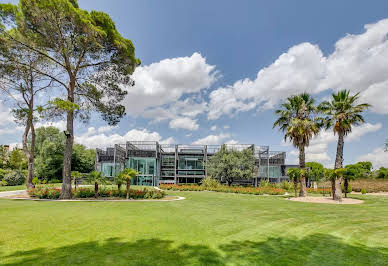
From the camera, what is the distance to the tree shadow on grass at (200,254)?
12.4ft

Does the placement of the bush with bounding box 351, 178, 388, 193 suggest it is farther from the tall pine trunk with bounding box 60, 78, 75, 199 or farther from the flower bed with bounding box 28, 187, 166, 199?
the tall pine trunk with bounding box 60, 78, 75, 199

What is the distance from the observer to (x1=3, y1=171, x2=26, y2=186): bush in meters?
25.2

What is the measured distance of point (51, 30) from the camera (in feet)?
47.1

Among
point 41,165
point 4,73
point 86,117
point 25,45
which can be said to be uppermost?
point 25,45

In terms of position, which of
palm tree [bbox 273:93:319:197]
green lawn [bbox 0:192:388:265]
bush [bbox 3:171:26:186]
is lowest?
bush [bbox 3:171:26:186]

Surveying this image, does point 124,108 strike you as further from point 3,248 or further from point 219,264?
point 219,264

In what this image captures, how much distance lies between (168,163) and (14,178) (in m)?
23.7

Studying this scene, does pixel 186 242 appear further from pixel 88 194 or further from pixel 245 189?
pixel 245 189

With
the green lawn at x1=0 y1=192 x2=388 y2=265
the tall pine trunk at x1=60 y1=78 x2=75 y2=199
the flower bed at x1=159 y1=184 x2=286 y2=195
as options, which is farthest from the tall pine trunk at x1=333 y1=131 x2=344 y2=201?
the tall pine trunk at x1=60 y1=78 x2=75 y2=199

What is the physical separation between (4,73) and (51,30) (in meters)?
5.51

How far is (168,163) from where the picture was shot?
42719 millimetres

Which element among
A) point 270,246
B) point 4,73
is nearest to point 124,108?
point 4,73

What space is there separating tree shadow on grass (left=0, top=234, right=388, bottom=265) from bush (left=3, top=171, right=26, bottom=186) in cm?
2830

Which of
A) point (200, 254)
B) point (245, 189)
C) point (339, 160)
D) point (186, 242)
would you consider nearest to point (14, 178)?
point (245, 189)
